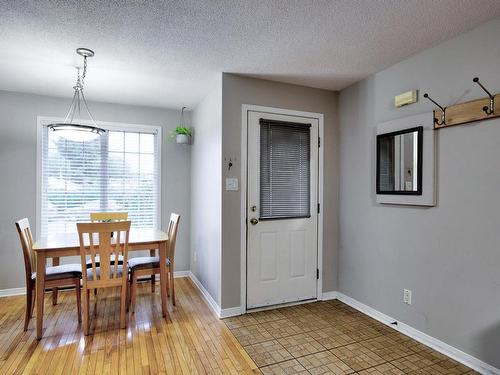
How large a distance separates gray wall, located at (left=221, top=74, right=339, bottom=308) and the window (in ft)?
5.48

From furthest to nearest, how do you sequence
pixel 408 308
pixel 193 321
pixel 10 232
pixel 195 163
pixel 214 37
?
1. pixel 195 163
2. pixel 10 232
3. pixel 193 321
4. pixel 408 308
5. pixel 214 37

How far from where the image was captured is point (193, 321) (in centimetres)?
292

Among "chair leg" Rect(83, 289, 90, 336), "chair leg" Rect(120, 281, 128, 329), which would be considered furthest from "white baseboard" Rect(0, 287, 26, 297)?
"chair leg" Rect(120, 281, 128, 329)

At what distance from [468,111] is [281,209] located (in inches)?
72.5

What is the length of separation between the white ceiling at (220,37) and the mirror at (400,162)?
2.28 ft

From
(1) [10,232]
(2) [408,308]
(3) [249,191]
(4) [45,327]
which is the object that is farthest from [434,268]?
(1) [10,232]

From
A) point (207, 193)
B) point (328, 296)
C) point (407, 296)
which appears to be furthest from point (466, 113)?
point (207, 193)

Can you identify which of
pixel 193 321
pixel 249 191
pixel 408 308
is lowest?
pixel 193 321

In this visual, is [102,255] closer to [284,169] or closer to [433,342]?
[284,169]

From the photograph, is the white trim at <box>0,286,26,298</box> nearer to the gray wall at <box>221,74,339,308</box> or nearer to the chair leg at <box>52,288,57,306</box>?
the chair leg at <box>52,288,57,306</box>

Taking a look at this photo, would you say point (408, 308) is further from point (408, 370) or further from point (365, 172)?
point (365, 172)

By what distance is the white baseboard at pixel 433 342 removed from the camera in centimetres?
209

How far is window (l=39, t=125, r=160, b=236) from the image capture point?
3.81 m

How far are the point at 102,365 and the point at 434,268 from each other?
8.69ft
